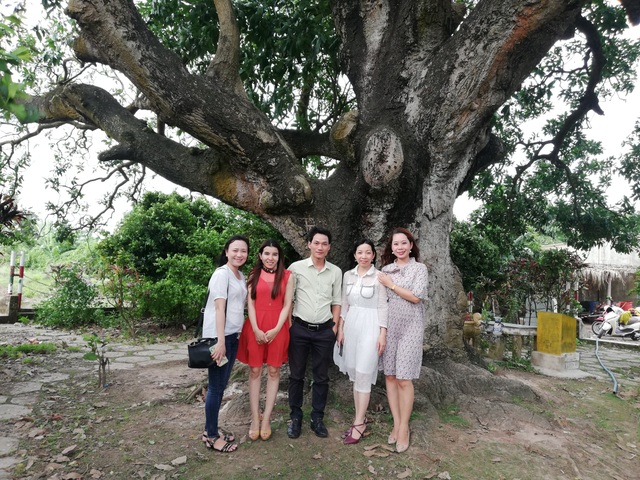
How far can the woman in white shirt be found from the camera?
10.8ft

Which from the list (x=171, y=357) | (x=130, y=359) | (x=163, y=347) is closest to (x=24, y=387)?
(x=130, y=359)

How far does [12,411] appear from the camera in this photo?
4195 mm

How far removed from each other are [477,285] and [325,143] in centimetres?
645

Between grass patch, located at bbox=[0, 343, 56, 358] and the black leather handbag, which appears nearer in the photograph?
the black leather handbag

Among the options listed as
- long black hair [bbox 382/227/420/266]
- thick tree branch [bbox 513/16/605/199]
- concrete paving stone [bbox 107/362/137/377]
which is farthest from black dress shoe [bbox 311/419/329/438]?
thick tree branch [bbox 513/16/605/199]

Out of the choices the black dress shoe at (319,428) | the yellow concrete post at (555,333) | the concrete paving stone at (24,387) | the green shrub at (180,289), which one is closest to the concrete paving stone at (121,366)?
the concrete paving stone at (24,387)

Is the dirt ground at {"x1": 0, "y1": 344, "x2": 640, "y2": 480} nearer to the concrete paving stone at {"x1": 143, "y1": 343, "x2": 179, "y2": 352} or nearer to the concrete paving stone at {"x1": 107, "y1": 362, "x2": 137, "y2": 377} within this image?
the concrete paving stone at {"x1": 107, "y1": 362, "x2": 137, "y2": 377}

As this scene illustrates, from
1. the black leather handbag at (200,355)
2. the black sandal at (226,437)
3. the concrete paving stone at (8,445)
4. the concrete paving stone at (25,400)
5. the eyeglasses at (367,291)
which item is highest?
the eyeglasses at (367,291)

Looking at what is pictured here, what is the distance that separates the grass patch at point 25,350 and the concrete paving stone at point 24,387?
1.37 metres

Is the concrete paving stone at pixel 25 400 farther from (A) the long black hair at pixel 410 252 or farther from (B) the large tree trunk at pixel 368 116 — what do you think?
(A) the long black hair at pixel 410 252

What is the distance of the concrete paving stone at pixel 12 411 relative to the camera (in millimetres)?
4062

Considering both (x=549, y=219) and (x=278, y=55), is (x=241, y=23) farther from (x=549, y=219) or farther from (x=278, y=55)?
(x=549, y=219)

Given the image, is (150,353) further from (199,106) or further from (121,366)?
(199,106)

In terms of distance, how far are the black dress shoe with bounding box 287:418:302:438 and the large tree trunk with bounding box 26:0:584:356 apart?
1667mm
